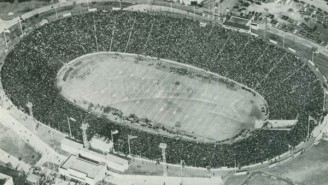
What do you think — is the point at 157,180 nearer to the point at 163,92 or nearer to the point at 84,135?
the point at 84,135

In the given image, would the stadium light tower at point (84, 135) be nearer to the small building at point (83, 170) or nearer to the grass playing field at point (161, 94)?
the small building at point (83, 170)

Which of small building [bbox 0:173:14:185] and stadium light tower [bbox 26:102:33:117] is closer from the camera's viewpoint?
small building [bbox 0:173:14:185]

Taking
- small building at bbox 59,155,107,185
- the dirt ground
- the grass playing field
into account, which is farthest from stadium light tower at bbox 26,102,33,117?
small building at bbox 59,155,107,185

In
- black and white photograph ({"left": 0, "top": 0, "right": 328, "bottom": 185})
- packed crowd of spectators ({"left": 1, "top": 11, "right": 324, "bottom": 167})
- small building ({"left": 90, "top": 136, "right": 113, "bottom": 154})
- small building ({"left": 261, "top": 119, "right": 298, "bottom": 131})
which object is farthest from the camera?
small building ({"left": 261, "top": 119, "right": 298, "bottom": 131})

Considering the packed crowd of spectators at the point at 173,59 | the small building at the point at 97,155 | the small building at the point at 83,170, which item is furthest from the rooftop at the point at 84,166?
the packed crowd of spectators at the point at 173,59

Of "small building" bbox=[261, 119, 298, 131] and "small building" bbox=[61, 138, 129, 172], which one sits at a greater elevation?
"small building" bbox=[261, 119, 298, 131]

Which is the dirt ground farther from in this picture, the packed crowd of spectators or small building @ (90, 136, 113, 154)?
small building @ (90, 136, 113, 154)
